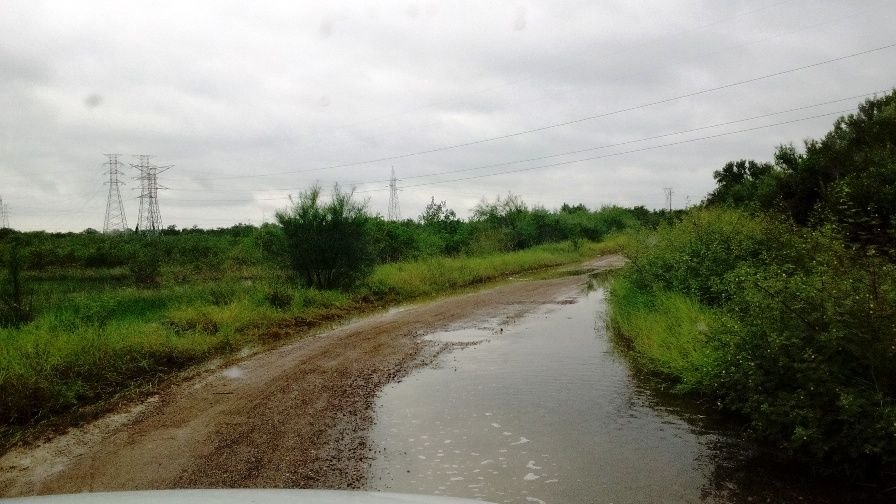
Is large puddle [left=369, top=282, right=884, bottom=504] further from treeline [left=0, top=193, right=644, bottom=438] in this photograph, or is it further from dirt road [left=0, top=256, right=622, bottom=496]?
treeline [left=0, top=193, right=644, bottom=438]

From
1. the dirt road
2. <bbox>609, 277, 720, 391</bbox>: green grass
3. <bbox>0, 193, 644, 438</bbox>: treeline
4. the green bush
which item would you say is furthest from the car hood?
<bbox>609, 277, 720, 391</bbox>: green grass

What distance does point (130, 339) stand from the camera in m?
10.1

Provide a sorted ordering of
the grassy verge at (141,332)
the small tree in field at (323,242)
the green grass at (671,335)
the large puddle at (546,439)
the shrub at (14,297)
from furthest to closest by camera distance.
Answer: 1. the small tree in field at (323,242)
2. the shrub at (14,297)
3. the green grass at (671,335)
4. the grassy verge at (141,332)
5. the large puddle at (546,439)

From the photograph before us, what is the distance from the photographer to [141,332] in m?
10.9

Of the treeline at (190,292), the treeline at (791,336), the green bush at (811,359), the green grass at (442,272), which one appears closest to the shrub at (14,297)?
the treeline at (190,292)

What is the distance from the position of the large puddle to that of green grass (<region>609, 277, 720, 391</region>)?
50cm

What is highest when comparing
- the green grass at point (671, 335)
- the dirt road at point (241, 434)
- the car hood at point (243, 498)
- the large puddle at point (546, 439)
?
the car hood at point (243, 498)

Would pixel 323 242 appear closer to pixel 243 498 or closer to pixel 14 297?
pixel 14 297

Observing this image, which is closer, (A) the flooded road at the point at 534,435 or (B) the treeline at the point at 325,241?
(A) the flooded road at the point at 534,435

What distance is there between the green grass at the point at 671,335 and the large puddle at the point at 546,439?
501 mm

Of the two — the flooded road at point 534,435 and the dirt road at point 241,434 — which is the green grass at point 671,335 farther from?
the dirt road at point 241,434

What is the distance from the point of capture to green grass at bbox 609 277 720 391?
25.8ft

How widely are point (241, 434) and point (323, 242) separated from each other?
41.9 ft

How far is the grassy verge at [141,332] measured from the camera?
7.73 metres
